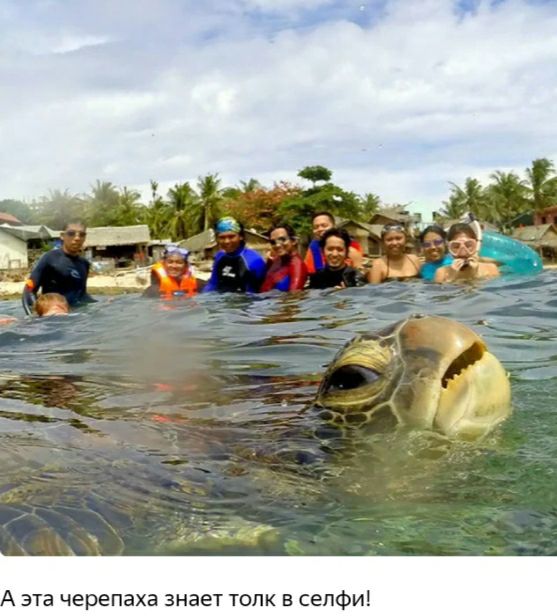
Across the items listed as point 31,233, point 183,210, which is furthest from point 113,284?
point 183,210

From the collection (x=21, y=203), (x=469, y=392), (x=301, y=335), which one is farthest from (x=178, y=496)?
(x=21, y=203)

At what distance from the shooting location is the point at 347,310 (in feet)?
21.0

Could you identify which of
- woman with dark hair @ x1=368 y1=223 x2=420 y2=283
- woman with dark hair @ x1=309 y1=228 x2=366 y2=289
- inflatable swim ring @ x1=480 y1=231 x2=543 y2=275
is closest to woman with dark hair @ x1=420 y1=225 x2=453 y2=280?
woman with dark hair @ x1=368 y1=223 x2=420 y2=283

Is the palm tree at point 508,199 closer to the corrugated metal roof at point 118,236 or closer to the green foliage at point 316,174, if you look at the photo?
the green foliage at point 316,174

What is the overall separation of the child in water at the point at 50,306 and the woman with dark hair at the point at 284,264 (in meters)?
2.23

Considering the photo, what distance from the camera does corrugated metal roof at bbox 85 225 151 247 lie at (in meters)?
46.0

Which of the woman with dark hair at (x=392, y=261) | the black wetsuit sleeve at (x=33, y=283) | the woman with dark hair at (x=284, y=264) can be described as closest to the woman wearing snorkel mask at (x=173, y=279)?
the woman with dark hair at (x=284, y=264)


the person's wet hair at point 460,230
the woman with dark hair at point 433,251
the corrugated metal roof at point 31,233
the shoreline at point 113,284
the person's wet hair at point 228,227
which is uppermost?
the corrugated metal roof at point 31,233

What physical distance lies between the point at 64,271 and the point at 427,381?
6.91 m

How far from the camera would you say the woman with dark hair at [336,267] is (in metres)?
7.52

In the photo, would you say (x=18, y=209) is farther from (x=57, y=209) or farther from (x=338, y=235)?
(x=338, y=235)

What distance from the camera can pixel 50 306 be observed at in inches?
283
